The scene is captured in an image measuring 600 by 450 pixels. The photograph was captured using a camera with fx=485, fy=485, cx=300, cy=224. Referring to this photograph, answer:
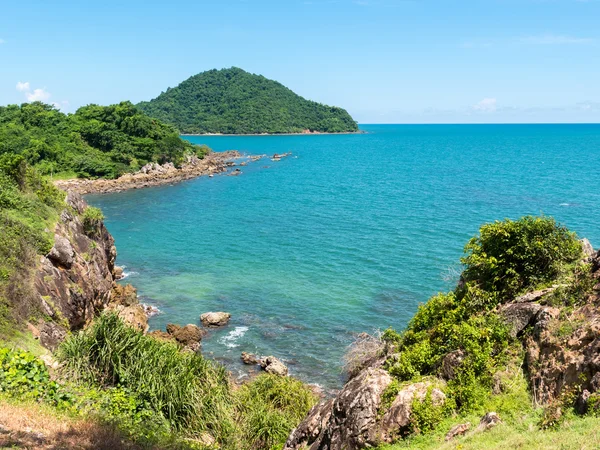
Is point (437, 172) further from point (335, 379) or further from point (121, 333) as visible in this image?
point (121, 333)

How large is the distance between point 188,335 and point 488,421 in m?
22.6

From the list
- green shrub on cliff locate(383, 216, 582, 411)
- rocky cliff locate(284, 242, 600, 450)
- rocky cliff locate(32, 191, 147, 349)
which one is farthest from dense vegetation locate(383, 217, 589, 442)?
rocky cliff locate(32, 191, 147, 349)

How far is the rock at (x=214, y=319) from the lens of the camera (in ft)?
114

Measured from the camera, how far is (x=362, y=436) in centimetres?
1470

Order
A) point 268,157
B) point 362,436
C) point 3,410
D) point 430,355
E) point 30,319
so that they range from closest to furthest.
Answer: point 3,410 < point 362,436 < point 430,355 < point 30,319 < point 268,157

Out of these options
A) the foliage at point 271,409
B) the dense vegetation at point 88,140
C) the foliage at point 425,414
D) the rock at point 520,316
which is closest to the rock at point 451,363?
the foliage at point 425,414

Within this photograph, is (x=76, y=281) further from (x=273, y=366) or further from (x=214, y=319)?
(x=273, y=366)

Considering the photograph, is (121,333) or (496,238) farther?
(121,333)

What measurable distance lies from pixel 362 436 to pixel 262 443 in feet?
20.4

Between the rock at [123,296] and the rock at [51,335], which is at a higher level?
the rock at [51,335]

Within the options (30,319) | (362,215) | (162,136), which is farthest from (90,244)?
Result: (162,136)

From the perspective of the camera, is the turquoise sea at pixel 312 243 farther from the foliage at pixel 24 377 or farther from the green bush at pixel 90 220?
the foliage at pixel 24 377

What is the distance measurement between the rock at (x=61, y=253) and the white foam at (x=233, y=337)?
1088 cm

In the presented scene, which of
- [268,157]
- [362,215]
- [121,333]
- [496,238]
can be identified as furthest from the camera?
[268,157]
